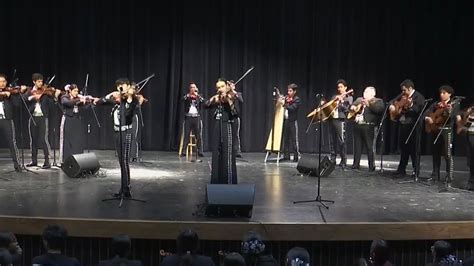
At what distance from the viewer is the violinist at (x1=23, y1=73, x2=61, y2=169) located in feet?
44.9

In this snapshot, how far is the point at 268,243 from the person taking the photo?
8297mm

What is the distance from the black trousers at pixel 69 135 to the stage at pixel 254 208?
721 millimetres

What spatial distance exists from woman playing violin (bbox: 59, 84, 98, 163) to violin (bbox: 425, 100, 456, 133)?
6647 mm

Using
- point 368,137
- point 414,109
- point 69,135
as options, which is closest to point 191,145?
point 69,135

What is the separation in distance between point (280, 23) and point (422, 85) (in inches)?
167

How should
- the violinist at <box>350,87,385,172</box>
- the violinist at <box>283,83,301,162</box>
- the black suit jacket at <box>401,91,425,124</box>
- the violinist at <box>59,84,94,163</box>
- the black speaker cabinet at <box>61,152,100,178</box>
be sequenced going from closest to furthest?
1. the black speaker cabinet at <box>61,152,100,178</box>
2. the black suit jacket at <box>401,91,425,124</box>
3. the violinist at <box>59,84,94,163</box>
4. the violinist at <box>350,87,385,172</box>
5. the violinist at <box>283,83,301,162</box>

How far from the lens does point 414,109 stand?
41.1 feet

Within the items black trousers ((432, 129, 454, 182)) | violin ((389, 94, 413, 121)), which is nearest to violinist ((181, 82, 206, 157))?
violin ((389, 94, 413, 121))

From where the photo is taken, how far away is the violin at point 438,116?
11719 mm

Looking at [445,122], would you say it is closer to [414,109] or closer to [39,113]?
[414,109]

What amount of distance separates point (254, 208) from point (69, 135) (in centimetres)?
580

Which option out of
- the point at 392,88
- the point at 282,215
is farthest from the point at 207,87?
the point at 282,215

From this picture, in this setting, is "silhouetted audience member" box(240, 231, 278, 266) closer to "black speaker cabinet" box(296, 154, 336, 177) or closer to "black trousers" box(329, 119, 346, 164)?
"black speaker cabinet" box(296, 154, 336, 177)

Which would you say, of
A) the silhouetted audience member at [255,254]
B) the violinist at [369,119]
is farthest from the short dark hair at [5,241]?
the violinist at [369,119]
